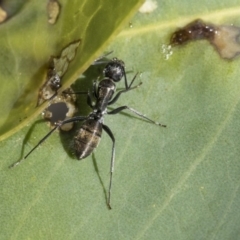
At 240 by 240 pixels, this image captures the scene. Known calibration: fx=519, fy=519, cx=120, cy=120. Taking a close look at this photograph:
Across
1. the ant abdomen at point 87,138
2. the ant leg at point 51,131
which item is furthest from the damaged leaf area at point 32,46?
the ant abdomen at point 87,138

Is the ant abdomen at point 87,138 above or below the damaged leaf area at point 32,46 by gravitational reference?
below

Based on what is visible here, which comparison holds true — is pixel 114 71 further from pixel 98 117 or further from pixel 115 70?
pixel 98 117

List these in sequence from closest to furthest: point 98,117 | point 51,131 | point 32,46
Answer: point 32,46, point 51,131, point 98,117

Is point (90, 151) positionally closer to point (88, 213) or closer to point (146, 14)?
point (88, 213)

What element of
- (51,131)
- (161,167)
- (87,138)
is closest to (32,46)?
(51,131)

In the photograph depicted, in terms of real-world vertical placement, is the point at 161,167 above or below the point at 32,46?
below

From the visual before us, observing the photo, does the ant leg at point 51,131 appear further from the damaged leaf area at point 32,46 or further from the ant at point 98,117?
the damaged leaf area at point 32,46
